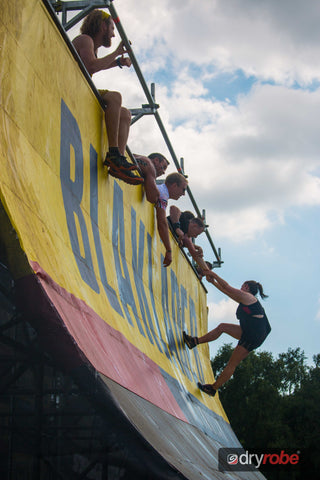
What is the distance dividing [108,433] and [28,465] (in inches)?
147

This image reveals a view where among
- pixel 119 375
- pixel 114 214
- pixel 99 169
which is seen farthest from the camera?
pixel 114 214

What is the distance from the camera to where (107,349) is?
125 inches

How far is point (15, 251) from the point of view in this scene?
2.44m

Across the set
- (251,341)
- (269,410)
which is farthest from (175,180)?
(269,410)

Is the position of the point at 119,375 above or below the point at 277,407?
below

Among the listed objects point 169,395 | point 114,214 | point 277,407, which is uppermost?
point 277,407

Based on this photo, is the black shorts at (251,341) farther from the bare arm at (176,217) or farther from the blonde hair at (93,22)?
the blonde hair at (93,22)

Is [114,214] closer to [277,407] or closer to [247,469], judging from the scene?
[247,469]

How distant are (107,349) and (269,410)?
40327 mm

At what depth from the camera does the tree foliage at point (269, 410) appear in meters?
38.6

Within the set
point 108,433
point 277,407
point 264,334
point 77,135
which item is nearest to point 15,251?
point 108,433

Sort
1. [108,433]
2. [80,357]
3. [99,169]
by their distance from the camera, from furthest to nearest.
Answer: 1. [99,169]
2. [108,433]
3. [80,357]

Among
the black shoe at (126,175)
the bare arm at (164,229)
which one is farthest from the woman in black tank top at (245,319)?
the black shoe at (126,175)

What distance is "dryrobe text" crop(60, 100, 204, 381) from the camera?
3.52m
